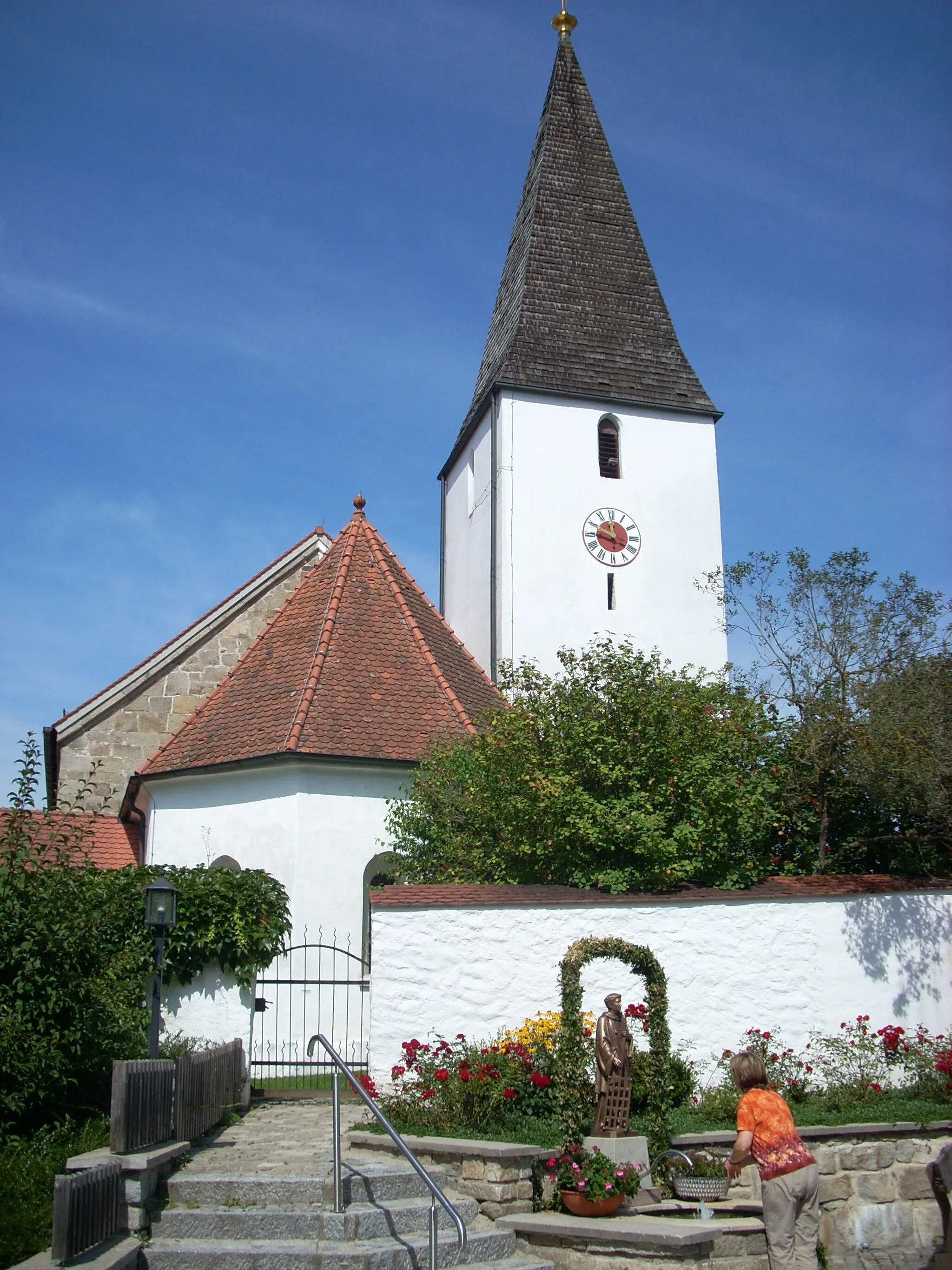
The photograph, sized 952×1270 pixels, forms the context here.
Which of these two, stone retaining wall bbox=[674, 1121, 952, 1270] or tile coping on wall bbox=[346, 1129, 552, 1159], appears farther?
stone retaining wall bbox=[674, 1121, 952, 1270]

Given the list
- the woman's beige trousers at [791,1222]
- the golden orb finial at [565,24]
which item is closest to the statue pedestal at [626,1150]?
the woman's beige trousers at [791,1222]

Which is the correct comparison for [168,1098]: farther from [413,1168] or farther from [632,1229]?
[632,1229]

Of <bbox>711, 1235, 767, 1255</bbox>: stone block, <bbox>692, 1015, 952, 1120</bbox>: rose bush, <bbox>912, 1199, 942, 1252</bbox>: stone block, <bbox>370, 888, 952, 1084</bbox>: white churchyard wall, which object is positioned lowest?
<bbox>912, 1199, 942, 1252</bbox>: stone block

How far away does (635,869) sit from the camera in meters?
13.6

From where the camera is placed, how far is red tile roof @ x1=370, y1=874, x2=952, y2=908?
41.2ft

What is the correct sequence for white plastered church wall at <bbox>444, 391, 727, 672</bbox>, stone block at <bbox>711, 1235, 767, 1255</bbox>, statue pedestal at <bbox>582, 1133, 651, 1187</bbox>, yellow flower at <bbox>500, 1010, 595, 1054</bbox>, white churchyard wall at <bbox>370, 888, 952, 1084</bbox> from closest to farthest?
stone block at <bbox>711, 1235, 767, 1255</bbox>, statue pedestal at <bbox>582, 1133, 651, 1187</bbox>, yellow flower at <bbox>500, 1010, 595, 1054</bbox>, white churchyard wall at <bbox>370, 888, 952, 1084</bbox>, white plastered church wall at <bbox>444, 391, 727, 672</bbox>

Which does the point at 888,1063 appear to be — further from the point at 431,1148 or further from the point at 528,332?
the point at 528,332

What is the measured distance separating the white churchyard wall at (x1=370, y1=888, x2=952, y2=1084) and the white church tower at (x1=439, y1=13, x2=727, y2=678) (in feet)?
36.7

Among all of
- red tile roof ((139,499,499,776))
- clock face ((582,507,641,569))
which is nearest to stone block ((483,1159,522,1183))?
red tile roof ((139,499,499,776))

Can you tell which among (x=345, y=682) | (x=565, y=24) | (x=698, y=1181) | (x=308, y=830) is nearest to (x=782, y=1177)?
(x=698, y=1181)

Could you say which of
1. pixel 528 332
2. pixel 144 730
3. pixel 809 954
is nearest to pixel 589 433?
pixel 528 332

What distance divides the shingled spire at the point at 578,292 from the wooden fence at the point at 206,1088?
1667cm

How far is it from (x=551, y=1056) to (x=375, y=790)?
260 inches

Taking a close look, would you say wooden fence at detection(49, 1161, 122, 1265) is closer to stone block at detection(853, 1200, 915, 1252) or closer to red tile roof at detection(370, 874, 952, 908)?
red tile roof at detection(370, 874, 952, 908)
